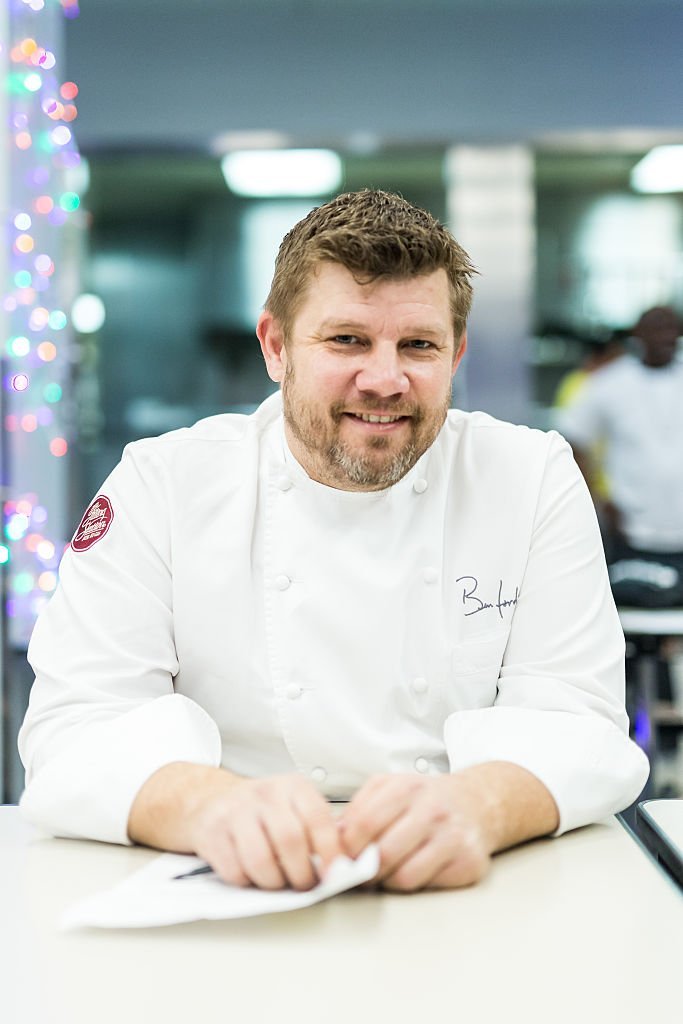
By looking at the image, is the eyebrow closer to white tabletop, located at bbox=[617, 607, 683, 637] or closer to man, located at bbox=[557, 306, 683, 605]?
white tabletop, located at bbox=[617, 607, 683, 637]

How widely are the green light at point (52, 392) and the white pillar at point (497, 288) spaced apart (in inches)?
81.7

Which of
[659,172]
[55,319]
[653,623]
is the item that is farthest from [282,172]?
[653,623]

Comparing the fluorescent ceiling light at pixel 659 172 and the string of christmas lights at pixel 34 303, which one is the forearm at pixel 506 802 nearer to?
the string of christmas lights at pixel 34 303

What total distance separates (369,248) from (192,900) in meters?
0.69

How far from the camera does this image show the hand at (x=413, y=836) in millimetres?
898

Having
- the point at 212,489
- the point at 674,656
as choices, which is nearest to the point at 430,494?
the point at 212,489

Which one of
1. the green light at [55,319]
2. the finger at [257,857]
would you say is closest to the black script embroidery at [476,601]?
the finger at [257,857]

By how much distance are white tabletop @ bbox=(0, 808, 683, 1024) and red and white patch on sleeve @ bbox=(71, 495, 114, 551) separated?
1.48 feet

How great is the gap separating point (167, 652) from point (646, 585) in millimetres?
2132

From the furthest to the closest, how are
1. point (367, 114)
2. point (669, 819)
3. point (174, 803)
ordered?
point (367, 114) < point (669, 819) < point (174, 803)

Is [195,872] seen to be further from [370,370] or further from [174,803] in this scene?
[370,370]

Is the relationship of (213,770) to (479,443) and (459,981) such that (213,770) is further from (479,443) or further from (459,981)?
(479,443)

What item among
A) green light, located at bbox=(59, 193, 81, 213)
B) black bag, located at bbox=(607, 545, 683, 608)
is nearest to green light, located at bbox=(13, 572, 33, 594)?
green light, located at bbox=(59, 193, 81, 213)

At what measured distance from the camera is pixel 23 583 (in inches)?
148
